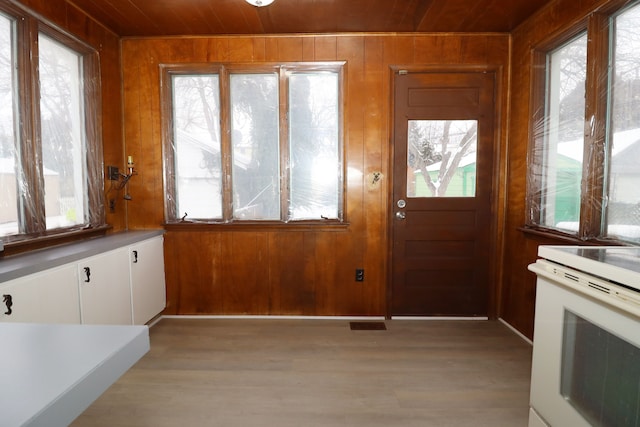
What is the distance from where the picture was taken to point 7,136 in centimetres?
202

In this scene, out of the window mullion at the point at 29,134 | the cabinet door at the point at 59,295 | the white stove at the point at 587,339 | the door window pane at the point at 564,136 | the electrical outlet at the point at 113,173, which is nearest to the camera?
the white stove at the point at 587,339

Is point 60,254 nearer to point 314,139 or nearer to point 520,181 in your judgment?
point 314,139

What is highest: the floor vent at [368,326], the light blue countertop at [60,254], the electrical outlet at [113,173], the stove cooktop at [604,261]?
the electrical outlet at [113,173]

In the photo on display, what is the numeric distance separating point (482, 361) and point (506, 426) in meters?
0.66

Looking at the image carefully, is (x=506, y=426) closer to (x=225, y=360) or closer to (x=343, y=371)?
(x=343, y=371)

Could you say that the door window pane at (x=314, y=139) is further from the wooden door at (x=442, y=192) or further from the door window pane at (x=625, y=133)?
the door window pane at (x=625, y=133)

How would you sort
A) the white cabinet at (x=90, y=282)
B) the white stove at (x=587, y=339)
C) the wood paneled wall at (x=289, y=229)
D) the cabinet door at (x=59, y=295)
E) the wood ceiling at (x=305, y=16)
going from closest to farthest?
the white stove at (x=587, y=339) < the white cabinet at (x=90, y=282) < the cabinet door at (x=59, y=295) < the wood ceiling at (x=305, y=16) < the wood paneled wall at (x=289, y=229)

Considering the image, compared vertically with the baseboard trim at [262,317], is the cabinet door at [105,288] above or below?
above

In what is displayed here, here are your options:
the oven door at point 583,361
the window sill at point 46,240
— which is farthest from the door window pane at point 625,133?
the window sill at point 46,240

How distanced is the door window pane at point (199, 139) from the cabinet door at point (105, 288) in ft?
2.70

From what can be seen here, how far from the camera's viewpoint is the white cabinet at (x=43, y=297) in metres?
1.64

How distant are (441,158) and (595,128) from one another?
1124mm

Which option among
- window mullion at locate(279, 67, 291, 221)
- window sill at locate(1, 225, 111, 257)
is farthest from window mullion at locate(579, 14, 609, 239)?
window sill at locate(1, 225, 111, 257)

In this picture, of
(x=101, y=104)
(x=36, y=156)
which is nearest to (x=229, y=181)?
(x=101, y=104)
